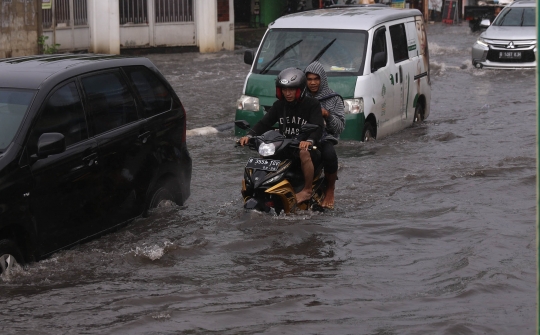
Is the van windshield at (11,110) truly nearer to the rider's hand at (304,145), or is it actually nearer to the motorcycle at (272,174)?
the motorcycle at (272,174)

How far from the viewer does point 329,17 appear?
504 inches

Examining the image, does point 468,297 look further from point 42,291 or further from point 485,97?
point 485,97

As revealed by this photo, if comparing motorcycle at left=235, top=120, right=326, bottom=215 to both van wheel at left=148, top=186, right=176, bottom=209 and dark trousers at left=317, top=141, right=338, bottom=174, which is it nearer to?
dark trousers at left=317, top=141, right=338, bottom=174

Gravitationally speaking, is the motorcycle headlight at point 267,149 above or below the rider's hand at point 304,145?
below

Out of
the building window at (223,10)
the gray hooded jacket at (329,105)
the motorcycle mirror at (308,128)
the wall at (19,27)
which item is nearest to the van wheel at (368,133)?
the gray hooded jacket at (329,105)

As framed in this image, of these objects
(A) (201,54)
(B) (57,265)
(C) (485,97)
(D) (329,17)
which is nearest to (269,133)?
(B) (57,265)

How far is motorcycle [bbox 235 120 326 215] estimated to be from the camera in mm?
8062

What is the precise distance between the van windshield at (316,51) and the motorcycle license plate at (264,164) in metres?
4.10

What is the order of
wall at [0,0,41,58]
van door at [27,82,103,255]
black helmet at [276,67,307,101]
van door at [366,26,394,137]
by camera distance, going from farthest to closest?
wall at [0,0,41,58] < van door at [366,26,394,137] < black helmet at [276,67,307,101] < van door at [27,82,103,255]

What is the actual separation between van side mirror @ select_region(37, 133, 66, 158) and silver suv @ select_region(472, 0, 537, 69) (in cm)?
1663

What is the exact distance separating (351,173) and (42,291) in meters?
5.27

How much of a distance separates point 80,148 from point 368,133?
236 inches

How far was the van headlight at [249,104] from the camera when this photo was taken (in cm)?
1220

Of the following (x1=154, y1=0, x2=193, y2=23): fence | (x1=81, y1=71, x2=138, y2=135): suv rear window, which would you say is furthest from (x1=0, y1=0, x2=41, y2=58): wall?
(x1=81, y1=71, x2=138, y2=135): suv rear window
